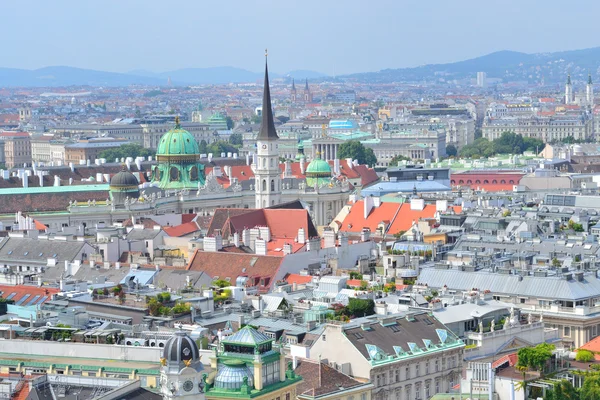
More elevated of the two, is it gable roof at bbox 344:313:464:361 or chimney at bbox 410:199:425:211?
gable roof at bbox 344:313:464:361

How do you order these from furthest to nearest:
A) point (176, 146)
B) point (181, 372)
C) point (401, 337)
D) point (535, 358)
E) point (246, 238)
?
point (176, 146)
point (246, 238)
point (401, 337)
point (535, 358)
point (181, 372)

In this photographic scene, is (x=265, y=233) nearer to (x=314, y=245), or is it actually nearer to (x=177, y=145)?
(x=314, y=245)

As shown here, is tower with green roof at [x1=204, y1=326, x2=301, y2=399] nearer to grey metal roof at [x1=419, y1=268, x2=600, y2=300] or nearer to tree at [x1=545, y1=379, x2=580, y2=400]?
tree at [x1=545, y1=379, x2=580, y2=400]

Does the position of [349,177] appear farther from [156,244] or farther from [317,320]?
[317,320]

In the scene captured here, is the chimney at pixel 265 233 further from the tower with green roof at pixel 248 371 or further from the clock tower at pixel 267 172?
the tower with green roof at pixel 248 371

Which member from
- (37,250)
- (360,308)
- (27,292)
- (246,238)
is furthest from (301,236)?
(360,308)

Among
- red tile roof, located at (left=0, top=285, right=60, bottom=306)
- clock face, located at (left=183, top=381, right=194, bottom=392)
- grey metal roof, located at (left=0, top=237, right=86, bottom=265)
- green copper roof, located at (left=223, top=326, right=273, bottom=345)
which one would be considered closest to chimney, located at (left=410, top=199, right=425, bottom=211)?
grey metal roof, located at (left=0, top=237, right=86, bottom=265)
